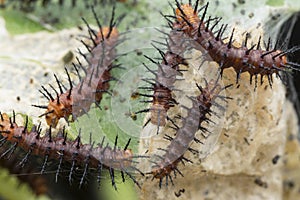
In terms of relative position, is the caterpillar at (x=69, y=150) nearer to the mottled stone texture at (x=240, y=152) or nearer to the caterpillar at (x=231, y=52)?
the mottled stone texture at (x=240, y=152)

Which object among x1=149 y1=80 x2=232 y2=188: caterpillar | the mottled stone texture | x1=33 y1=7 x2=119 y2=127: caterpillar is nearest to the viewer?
x1=149 y1=80 x2=232 y2=188: caterpillar

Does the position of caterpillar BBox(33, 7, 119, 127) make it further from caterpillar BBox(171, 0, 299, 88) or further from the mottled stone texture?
caterpillar BBox(171, 0, 299, 88)

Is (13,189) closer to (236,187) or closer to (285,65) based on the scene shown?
(236,187)

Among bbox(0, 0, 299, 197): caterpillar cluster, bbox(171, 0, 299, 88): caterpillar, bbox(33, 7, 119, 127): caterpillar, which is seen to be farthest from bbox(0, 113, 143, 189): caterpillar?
bbox(171, 0, 299, 88): caterpillar

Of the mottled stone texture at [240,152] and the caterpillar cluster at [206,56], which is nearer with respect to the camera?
the caterpillar cluster at [206,56]

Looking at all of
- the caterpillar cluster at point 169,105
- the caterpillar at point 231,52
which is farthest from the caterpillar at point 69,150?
the caterpillar at point 231,52

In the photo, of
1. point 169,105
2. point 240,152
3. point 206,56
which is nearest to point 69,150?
point 169,105
